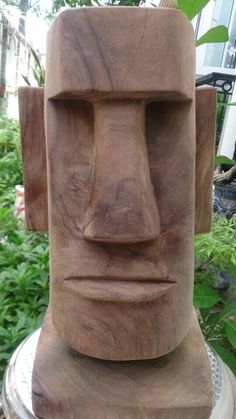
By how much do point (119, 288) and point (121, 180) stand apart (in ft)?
0.47

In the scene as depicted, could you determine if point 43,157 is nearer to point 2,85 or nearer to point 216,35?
point 216,35

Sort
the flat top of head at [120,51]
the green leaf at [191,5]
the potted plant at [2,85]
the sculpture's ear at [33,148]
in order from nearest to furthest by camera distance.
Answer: the flat top of head at [120,51] < the sculpture's ear at [33,148] < the green leaf at [191,5] < the potted plant at [2,85]

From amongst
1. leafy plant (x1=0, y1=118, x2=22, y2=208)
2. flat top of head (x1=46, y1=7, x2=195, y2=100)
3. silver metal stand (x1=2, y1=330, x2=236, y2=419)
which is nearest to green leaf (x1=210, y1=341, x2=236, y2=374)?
silver metal stand (x1=2, y1=330, x2=236, y2=419)

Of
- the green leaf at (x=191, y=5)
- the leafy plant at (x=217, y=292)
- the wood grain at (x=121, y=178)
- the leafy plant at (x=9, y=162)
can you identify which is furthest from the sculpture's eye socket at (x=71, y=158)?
the leafy plant at (x=9, y=162)

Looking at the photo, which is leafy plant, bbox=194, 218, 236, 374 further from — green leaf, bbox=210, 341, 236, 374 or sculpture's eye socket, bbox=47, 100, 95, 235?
sculpture's eye socket, bbox=47, 100, 95, 235

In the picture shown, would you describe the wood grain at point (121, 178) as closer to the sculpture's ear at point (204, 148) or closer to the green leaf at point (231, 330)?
the sculpture's ear at point (204, 148)

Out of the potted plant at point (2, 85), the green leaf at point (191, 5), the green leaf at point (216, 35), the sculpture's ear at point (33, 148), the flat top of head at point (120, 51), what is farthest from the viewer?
the potted plant at point (2, 85)

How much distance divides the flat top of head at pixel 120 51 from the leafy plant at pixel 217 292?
68 centimetres

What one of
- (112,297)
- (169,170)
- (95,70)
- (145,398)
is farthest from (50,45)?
(145,398)

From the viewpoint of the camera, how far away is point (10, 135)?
2.91 metres

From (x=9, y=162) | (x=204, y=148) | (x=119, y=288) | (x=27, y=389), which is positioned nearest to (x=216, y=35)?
(x=204, y=148)

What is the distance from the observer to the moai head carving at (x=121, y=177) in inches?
16.0

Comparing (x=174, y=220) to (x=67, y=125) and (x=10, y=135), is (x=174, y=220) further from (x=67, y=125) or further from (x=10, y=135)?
(x=10, y=135)

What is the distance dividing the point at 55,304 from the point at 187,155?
11.1 inches
